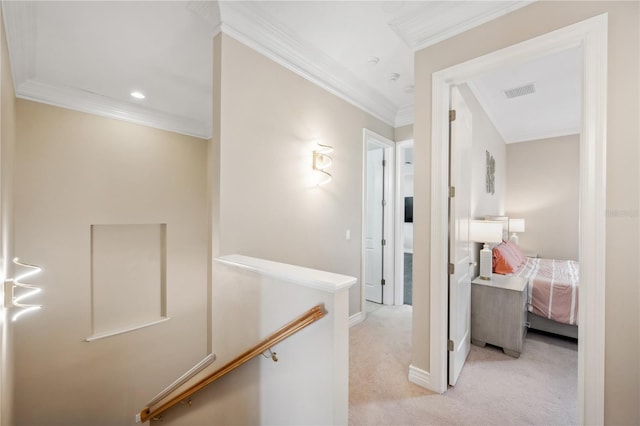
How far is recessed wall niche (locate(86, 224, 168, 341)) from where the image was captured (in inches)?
135

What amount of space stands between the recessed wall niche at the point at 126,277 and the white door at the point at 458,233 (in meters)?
3.90

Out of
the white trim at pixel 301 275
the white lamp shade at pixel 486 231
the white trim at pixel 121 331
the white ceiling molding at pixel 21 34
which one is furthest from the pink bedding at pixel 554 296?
the white ceiling molding at pixel 21 34

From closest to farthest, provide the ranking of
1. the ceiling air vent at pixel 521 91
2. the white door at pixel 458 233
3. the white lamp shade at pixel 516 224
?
1. the white door at pixel 458 233
2. the ceiling air vent at pixel 521 91
3. the white lamp shade at pixel 516 224

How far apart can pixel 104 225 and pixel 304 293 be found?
11.7 feet

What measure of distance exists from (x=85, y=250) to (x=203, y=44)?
2.87 metres

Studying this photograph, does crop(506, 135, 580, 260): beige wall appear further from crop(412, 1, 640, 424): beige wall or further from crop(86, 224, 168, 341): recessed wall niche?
crop(86, 224, 168, 341): recessed wall niche

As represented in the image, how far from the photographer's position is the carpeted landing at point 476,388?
1.84 meters

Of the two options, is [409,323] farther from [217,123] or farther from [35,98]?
[35,98]

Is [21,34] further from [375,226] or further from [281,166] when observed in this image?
[375,226]

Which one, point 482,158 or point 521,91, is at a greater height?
point 521,91

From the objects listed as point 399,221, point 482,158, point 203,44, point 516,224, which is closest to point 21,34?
point 203,44

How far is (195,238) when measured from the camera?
431 cm

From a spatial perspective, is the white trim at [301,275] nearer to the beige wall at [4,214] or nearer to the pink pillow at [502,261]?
the beige wall at [4,214]

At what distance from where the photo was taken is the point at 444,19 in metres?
1.95
